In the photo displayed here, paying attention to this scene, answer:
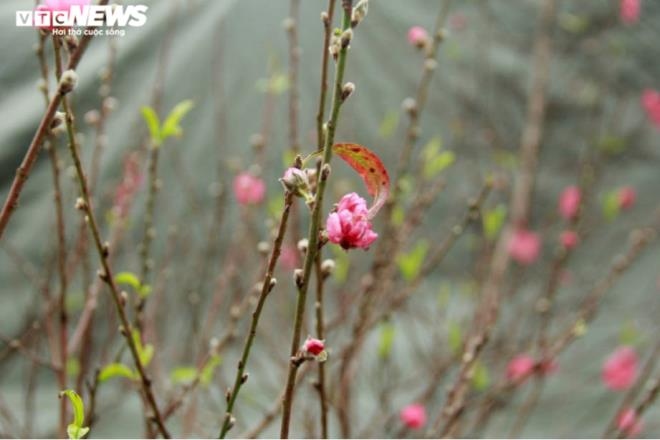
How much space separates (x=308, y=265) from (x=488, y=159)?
1671 mm

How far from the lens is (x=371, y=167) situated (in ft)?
1.35

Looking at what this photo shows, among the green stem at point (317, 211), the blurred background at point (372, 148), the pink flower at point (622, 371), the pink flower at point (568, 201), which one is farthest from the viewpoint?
the pink flower at point (568, 201)

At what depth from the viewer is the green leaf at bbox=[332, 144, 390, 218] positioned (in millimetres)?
408

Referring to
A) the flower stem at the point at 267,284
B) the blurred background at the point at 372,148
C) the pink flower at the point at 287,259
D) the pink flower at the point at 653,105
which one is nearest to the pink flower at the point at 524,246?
the blurred background at the point at 372,148

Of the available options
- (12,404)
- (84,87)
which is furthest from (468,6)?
(12,404)

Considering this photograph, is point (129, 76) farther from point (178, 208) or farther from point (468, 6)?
point (468, 6)

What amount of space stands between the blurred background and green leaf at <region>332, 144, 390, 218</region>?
0.77 meters

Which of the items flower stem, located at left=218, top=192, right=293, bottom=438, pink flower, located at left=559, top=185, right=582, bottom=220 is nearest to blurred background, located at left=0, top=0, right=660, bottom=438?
pink flower, located at left=559, top=185, right=582, bottom=220

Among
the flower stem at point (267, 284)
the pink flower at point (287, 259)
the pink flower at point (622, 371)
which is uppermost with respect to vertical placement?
the pink flower at point (287, 259)

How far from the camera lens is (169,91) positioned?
5.56ft

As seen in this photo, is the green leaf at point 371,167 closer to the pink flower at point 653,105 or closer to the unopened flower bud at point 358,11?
the unopened flower bud at point 358,11

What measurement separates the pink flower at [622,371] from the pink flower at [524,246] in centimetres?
31

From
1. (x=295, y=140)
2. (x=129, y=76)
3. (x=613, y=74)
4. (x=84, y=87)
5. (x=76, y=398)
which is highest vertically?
(x=613, y=74)

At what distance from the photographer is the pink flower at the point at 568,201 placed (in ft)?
5.84
